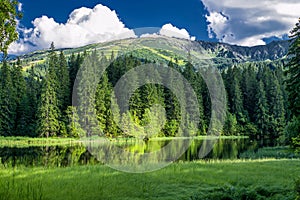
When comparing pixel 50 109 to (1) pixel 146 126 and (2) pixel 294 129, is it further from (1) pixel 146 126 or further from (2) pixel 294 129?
(2) pixel 294 129

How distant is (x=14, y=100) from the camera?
62.5m

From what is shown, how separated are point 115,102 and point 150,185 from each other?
51.4 metres

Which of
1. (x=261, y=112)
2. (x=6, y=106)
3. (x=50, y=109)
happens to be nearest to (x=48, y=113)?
(x=50, y=109)

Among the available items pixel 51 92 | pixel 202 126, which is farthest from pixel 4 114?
pixel 202 126

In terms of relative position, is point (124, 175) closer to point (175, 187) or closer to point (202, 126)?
point (175, 187)

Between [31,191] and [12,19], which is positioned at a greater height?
[12,19]

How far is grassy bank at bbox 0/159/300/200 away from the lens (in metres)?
10.3

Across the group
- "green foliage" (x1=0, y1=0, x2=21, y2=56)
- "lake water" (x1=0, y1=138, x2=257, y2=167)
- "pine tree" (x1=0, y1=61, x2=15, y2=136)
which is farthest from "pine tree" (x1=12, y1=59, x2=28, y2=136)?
"green foliage" (x1=0, y1=0, x2=21, y2=56)

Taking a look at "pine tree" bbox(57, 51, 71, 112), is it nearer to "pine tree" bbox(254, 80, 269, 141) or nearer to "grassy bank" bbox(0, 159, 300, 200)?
"pine tree" bbox(254, 80, 269, 141)

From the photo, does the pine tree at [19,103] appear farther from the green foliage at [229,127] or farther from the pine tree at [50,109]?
the green foliage at [229,127]

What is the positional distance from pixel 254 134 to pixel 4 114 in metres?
53.7

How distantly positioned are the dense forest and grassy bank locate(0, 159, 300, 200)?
37.5 m

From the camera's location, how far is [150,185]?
11.9 meters

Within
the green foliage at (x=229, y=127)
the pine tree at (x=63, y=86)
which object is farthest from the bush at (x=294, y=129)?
the pine tree at (x=63, y=86)
